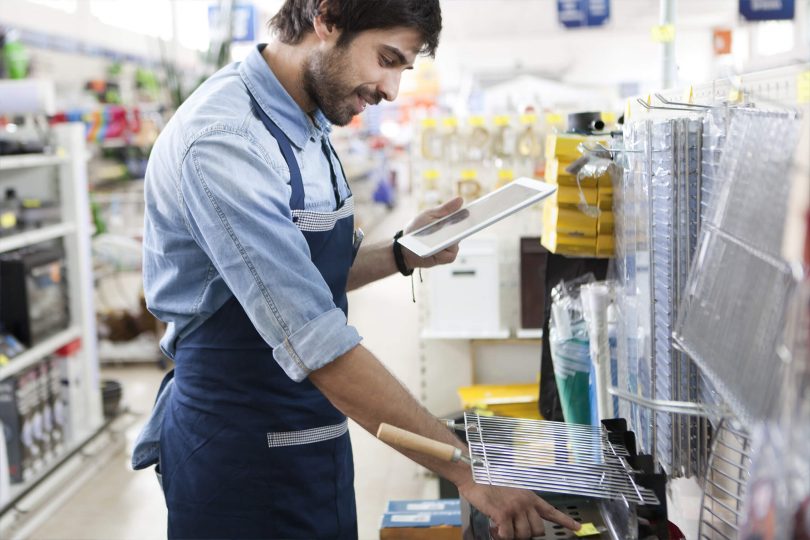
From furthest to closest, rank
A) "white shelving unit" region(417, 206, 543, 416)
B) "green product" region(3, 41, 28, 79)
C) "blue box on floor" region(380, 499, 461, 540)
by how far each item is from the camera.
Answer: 1. "green product" region(3, 41, 28, 79)
2. "white shelving unit" region(417, 206, 543, 416)
3. "blue box on floor" region(380, 499, 461, 540)

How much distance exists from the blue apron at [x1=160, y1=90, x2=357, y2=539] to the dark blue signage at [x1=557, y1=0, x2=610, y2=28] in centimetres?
922

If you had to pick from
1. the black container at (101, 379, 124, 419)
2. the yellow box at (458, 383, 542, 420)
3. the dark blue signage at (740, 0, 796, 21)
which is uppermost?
the dark blue signage at (740, 0, 796, 21)

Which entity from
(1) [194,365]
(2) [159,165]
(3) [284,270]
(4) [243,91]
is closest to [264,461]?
(1) [194,365]

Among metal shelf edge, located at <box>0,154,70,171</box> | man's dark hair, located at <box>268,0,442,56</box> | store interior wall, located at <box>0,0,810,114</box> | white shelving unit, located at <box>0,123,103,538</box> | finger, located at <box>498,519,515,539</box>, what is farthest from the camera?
store interior wall, located at <box>0,0,810,114</box>

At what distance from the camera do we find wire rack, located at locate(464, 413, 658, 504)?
1.29m

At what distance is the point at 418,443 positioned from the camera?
4.23 feet

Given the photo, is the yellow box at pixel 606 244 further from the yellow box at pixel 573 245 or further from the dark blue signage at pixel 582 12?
the dark blue signage at pixel 582 12

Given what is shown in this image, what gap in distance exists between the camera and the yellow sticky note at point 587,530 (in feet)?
4.60

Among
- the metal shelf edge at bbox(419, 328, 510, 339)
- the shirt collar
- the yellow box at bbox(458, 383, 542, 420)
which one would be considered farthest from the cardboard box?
the metal shelf edge at bbox(419, 328, 510, 339)

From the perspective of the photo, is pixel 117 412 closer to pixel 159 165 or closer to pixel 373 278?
pixel 373 278

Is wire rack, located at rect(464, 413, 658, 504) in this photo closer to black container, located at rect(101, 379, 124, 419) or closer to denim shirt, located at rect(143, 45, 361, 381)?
denim shirt, located at rect(143, 45, 361, 381)

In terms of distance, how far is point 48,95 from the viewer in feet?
14.2

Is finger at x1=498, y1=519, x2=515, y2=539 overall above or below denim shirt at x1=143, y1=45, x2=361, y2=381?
below

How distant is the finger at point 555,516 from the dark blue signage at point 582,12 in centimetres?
964
